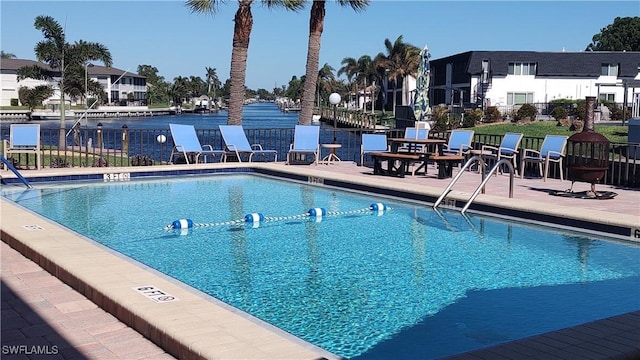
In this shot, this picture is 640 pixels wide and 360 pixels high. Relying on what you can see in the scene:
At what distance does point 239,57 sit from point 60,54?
81.7ft

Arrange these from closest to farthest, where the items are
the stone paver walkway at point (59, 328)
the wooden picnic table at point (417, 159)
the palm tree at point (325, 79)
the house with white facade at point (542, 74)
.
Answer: the stone paver walkway at point (59, 328) → the wooden picnic table at point (417, 159) → the house with white facade at point (542, 74) → the palm tree at point (325, 79)

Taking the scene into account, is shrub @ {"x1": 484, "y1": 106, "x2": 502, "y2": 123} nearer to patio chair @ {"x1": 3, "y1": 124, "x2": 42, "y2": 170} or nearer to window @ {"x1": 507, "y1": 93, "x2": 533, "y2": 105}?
window @ {"x1": 507, "y1": 93, "x2": 533, "y2": 105}

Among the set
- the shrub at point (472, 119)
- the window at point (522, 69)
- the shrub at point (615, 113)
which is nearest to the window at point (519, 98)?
the window at point (522, 69)

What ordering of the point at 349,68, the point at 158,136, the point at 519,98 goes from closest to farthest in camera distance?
the point at 158,136
the point at 519,98
the point at 349,68

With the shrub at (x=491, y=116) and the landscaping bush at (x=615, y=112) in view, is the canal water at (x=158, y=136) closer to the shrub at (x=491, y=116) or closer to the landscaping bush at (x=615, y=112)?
the shrub at (x=491, y=116)

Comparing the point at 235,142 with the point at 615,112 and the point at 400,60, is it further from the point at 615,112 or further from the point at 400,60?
the point at 400,60

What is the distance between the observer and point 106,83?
103 metres

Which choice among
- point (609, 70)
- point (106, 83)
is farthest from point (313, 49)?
point (106, 83)

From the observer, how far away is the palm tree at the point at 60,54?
120 feet

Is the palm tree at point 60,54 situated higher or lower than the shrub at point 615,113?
higher

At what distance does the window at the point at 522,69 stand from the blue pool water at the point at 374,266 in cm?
4566

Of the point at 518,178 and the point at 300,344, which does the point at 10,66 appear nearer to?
the point at 518,178

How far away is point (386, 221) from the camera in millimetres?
9133

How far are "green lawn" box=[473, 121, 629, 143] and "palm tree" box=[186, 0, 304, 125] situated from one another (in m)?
14.3
